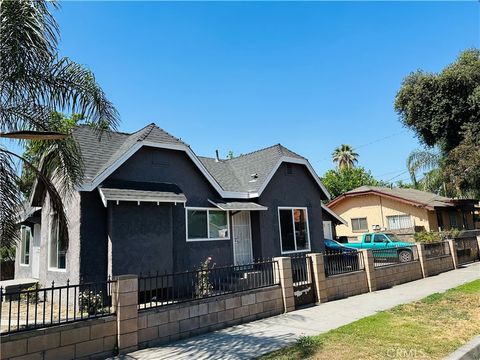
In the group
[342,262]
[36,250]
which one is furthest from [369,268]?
[36,250]

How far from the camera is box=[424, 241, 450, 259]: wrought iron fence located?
16834 mm

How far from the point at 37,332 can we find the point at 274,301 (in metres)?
5.76

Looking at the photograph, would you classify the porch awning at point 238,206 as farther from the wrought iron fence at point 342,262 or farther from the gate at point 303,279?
the gate at point 303,279

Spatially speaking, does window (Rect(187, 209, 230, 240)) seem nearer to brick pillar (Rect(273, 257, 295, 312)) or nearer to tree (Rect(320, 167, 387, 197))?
brick pillar (Rect(273, 257, 295, 312))

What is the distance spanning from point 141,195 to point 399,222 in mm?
23718

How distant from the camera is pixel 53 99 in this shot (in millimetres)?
7922

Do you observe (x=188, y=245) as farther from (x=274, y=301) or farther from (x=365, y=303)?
(x=365, y=303)

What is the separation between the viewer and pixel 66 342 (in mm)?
6375

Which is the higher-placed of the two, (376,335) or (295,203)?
(295,203)

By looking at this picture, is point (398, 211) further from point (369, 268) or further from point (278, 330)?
point (278, 330)

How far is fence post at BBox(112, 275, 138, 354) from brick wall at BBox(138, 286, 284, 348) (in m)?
0.18

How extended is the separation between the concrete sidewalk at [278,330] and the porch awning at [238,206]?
504 centimetres

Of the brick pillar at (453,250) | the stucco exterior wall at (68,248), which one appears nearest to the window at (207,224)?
the stucco exterior wall at (68,248)

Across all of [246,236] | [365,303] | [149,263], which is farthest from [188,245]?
[365,303]
